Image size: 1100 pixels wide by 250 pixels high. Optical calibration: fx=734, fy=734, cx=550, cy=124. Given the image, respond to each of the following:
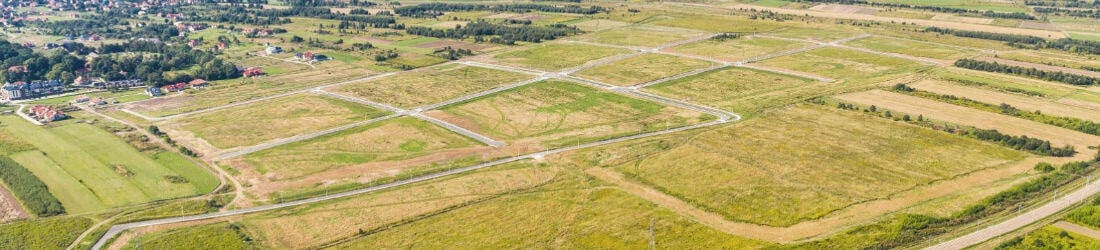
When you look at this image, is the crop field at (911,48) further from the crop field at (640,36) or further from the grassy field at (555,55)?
the grassy field at (555,55)

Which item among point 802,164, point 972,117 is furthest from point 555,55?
point 972,117

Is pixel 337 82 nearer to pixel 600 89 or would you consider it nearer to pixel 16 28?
pixel 600 89

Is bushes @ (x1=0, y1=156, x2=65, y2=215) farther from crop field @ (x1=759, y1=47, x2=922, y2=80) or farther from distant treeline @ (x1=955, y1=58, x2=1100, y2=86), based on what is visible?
distant treeline @ (x1=955, y1=58, x2=1100, y2=86)

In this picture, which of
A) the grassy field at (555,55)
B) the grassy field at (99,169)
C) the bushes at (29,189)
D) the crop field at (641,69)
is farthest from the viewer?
the grassy field at (555,55)

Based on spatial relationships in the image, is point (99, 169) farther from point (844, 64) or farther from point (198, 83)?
point (844, 64)

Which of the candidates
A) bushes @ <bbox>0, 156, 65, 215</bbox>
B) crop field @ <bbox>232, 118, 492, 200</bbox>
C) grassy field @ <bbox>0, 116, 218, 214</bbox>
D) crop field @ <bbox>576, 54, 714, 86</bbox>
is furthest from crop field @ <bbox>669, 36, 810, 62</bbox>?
bushes @ <bbox>0, 156, 65, 215</bbox>

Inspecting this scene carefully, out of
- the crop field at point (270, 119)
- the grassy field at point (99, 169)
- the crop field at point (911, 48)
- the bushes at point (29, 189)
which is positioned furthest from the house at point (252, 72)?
the crop field at point (911, 48)
